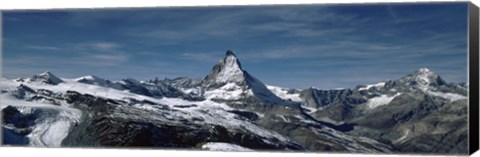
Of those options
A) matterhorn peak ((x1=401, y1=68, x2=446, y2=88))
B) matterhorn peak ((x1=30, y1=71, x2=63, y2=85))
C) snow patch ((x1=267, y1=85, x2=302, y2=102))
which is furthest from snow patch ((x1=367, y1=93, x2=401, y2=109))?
matterhorn peak ((x1=30, y1=71, x2=63, y2=85))

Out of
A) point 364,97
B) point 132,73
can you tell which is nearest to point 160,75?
point 132,73

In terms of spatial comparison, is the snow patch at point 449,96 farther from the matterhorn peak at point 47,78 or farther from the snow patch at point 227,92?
the matterhorn peak at point 47,78

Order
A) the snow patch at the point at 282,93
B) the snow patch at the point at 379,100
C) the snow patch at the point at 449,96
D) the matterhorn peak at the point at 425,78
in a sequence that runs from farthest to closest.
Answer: the snow patch at the point at 282,93 → the snow patch at the point at 379,100 → the matterhorn peak at the point at 425,78 → the snow patch at the point at 449,96

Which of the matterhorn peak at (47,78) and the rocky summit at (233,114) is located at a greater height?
the matterhorn peak at (47,78)

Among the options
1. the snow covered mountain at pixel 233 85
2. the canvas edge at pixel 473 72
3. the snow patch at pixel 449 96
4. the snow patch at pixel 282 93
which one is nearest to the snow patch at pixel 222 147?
the snow covered mountain at pixel 233 85

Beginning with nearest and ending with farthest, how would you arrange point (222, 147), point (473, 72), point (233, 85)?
point (473, 72), point (222, 147), point (233, 85)

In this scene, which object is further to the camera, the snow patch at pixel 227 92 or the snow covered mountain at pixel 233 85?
the snow patch at pixel 227 92

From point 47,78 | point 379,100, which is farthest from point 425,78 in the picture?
point 47,78

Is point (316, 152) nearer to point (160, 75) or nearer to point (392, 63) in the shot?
point (392, 63)

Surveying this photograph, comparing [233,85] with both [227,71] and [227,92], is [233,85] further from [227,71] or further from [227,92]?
[227,71]
